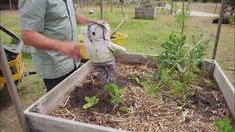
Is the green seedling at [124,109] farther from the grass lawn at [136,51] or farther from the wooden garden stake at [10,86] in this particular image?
the grass lawn at [136,51]

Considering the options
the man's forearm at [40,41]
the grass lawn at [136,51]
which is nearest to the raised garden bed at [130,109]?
the man's forearm at [40,41]

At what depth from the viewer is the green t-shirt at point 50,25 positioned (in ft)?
4.70

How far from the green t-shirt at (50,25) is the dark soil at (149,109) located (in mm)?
219

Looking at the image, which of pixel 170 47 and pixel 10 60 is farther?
pixel 10 60

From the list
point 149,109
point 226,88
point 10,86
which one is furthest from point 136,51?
point 10,86

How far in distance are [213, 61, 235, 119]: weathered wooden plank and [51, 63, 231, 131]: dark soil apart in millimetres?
43

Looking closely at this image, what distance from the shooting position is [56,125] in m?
1.27

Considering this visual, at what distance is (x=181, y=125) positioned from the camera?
4.79 feet

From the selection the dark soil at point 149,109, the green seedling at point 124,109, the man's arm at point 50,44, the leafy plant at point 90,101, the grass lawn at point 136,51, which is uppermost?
the man's arm at point 50,44

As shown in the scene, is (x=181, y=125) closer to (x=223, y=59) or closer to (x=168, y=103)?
(x=168, y=103)

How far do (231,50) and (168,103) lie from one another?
149 inches

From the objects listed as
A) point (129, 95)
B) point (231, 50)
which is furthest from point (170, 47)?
point (231, 50)

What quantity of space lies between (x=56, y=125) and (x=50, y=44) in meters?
0.42

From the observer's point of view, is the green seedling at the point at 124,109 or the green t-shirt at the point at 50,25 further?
the green seedling at the point at 124,109
